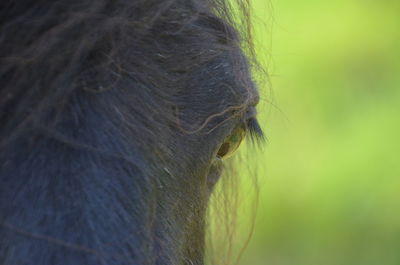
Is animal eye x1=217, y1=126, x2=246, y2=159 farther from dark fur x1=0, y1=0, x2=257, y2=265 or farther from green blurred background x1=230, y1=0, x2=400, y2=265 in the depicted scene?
green blurred background x1=230, y1=0, x2=400, y2=265

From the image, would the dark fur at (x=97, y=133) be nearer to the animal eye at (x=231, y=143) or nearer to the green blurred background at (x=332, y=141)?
the animal eye at (x=231, y=143)

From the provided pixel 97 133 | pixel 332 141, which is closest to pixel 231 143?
pixel 97 133

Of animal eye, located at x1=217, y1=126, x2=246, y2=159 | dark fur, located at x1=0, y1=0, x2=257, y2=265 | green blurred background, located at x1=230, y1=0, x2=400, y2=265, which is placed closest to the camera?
dark fur, located at x1=0, y1=0, x2=257, y2=265

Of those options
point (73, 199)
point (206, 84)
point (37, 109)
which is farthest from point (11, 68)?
point (206, 84)

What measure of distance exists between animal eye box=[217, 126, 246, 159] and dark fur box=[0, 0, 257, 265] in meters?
0.21

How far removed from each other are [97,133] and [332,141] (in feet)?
19.3

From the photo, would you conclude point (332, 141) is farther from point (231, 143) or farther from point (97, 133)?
point (97, 133)

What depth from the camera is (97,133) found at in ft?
5.95

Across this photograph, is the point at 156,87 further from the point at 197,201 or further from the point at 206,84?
the point at 197,201

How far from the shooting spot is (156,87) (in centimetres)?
198

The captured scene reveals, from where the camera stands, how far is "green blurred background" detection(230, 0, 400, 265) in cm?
735

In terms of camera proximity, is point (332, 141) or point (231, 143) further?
point (332, 141)

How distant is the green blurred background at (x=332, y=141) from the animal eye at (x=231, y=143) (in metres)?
4.72

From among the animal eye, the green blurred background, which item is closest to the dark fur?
the animal eye
